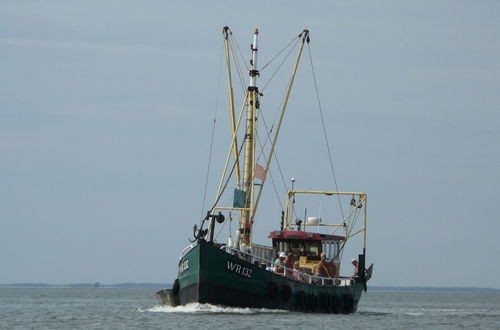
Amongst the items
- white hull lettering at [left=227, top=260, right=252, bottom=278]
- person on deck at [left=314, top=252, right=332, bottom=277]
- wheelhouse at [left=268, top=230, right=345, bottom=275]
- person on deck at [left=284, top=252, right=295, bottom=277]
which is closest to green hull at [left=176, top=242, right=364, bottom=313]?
white hull lettering at [left=227, top=260, right=252, bottom=278]

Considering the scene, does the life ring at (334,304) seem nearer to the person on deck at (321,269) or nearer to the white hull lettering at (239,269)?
the person on deck at (321,269)

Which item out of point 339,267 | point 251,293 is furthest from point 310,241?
point 251,293

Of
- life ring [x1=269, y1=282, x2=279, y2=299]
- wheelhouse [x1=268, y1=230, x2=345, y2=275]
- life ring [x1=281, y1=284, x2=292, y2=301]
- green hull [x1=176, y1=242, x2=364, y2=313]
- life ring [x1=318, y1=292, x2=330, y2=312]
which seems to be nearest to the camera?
green hull [x1=176, y1=242, x2=364, y2=313]

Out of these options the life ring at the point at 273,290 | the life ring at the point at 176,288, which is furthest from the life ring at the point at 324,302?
the life ring at the point at 176,288

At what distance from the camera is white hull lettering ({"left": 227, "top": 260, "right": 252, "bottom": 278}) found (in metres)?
47.3

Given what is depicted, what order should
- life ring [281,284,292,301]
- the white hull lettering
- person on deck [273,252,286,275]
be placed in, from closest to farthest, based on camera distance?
1. the white hull lettering
2. life ring [281,284,292,301]
3. person on deck [273,252,286,275]

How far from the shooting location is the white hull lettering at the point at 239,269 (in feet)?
155

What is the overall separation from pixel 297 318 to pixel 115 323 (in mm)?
7552

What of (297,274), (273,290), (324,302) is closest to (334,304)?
(324,302)

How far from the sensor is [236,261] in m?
47.4

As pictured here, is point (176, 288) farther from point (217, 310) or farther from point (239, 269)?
point (239, 269)

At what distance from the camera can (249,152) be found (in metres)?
54.7

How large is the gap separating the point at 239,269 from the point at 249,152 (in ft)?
27.9

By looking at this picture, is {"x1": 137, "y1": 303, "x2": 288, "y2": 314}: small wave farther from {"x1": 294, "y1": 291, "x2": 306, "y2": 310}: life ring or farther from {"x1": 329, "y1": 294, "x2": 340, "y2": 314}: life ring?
{"x1": 329, "y1": 294, "x2": 340, "y2": 314}: life ring
